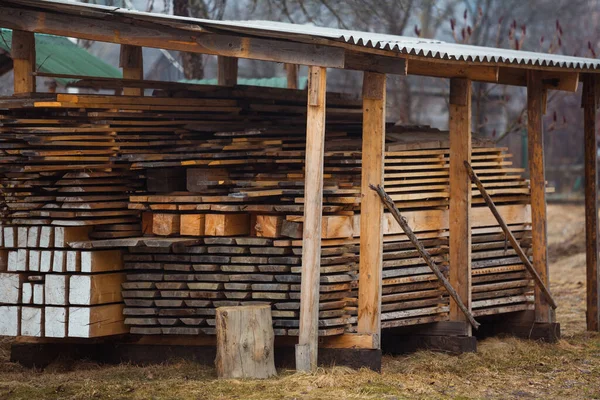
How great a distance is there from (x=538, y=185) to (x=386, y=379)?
3694 mm

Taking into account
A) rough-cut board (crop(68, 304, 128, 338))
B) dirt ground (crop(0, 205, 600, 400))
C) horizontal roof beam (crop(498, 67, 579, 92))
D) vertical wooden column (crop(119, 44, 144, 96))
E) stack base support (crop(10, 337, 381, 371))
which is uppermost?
vertical wooden column (crop(119, 44, 144, 96))

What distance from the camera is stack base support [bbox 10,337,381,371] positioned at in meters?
9.45

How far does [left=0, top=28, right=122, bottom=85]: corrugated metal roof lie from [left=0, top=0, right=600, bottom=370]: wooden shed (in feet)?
19.1

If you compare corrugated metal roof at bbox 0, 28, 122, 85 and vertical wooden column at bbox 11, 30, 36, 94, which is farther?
corrugated metal roof at bbox 0, 28, 122, 85

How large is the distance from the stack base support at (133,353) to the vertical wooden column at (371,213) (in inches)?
12.8

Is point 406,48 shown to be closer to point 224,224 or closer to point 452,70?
point 452,70

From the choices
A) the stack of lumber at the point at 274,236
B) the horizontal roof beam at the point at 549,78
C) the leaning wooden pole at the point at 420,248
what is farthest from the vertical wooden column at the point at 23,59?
the horizontal roof beam at the point at 549,78

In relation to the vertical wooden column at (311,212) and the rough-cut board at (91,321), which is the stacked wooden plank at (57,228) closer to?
the rough-cut board at (91,321)

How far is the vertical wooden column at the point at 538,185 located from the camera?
450 inches

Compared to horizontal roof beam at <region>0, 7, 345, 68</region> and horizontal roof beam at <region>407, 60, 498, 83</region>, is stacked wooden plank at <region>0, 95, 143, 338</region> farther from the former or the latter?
horizontal roof beam at <region>407, 60, 498, 83</region>

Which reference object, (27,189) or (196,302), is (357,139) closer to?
(196,302)

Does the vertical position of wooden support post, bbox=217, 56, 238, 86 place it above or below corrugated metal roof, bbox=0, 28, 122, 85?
below

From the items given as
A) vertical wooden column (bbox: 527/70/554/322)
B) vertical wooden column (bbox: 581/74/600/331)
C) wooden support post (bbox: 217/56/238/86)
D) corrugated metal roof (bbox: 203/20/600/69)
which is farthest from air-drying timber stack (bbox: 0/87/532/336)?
wooden support post (bbox: 217/56/238/86)

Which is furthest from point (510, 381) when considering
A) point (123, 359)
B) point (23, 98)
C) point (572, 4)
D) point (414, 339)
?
point (572, 4)
